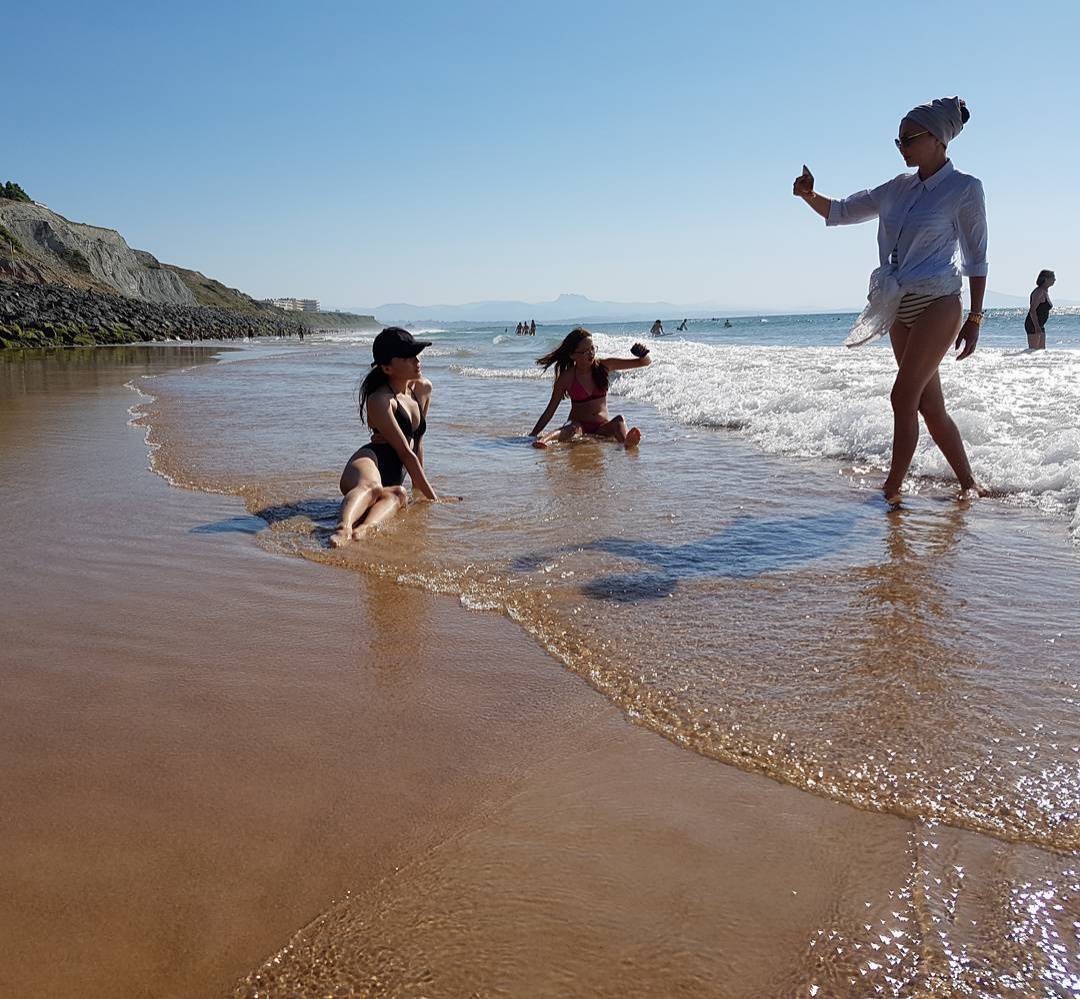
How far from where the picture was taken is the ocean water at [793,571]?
1.98 m

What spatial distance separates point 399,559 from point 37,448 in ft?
14.7

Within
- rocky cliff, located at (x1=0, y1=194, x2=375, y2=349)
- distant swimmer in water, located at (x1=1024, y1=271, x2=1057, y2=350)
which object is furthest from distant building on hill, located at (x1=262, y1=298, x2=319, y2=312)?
distant swimmer in water, located at (x1=1024, y1=271, x2=1057, y2=350)

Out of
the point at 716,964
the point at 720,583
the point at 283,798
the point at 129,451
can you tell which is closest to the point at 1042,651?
the point at 720,583

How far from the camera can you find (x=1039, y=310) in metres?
15.9

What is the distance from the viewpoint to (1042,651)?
2514 mm

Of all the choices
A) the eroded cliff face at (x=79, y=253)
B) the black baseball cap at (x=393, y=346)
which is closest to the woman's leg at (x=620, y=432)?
the black baseball cap at (x=393, y=346)

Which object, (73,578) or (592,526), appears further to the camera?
(592,526)

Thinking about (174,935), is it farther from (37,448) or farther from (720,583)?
(37,448)

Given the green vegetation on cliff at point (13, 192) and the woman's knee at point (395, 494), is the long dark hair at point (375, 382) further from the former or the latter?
the green vegetation on cliff at point (13, 192)

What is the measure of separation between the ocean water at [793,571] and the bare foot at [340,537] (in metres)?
0.11

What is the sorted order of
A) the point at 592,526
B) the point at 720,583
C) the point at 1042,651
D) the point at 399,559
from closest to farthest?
the point at 1042,651 → the point at 720,583 → the point at 399,559 → the point at 592,526

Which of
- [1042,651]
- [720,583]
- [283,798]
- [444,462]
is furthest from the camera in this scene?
[444,462]

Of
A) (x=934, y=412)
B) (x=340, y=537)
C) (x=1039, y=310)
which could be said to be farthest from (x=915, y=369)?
(x=1039, y=310)

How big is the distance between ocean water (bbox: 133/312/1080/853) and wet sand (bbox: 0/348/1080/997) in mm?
192
